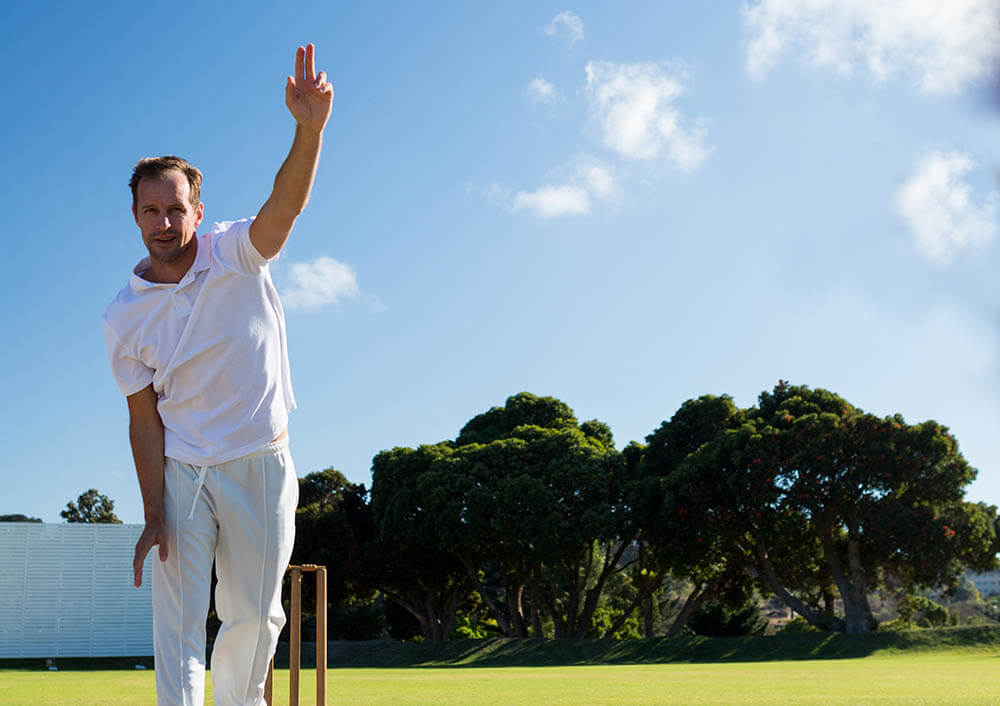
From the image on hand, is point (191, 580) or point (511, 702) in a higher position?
point (191, 580)

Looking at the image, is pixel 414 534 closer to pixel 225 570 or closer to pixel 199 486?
pixel 225 570

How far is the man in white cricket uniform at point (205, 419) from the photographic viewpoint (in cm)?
288

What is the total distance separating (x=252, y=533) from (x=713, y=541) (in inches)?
980

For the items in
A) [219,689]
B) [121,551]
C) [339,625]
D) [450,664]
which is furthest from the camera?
[339,625]

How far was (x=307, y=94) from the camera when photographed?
8.93ft

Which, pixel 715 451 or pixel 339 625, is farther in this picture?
pixel 339 625

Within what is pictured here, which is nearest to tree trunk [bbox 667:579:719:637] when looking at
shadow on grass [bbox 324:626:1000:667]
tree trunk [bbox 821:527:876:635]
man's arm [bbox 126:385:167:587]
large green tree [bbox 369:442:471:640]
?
tree trunk [bbox 821:527:876:635]

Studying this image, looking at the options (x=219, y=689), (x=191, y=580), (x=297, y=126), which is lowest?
(x=219, y=689)

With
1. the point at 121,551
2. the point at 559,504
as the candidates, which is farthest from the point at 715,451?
the point at 121,551

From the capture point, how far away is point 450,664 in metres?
24.2

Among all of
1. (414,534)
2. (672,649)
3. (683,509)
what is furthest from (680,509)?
(414,534)

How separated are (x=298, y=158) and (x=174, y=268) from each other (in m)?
0.56

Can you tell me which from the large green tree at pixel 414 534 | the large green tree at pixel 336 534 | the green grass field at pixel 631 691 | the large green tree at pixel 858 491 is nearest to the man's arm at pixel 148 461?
the green grass field at pixel 631 691

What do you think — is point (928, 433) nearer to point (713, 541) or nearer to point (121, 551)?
point (713, 541)
